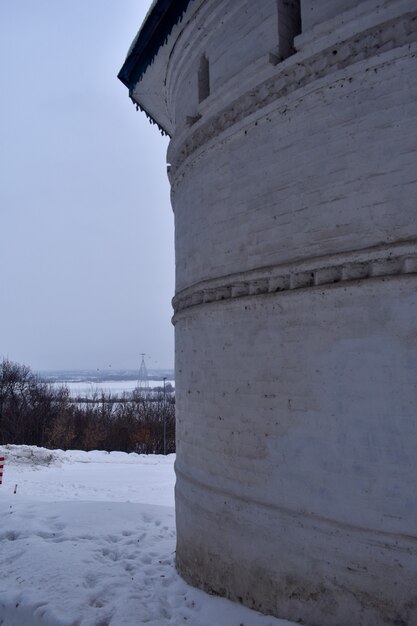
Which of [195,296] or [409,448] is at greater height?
[195,296]

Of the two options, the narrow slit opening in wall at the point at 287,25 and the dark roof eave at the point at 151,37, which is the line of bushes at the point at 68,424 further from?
the narrow slit opening in wall at the point at 287,25

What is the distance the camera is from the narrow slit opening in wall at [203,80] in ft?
20.7

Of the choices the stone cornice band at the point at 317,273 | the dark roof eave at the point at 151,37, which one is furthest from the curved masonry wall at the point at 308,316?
the dark roof eave at the point at 151,37

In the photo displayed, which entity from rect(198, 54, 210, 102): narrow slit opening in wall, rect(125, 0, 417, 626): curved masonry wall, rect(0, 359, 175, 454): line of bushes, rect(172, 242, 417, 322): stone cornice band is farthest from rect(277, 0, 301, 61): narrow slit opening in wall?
rect(0, 359, 175, 454): line of bushes

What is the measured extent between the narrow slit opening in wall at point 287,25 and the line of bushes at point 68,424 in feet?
111

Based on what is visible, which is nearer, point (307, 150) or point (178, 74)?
point (307, 150)

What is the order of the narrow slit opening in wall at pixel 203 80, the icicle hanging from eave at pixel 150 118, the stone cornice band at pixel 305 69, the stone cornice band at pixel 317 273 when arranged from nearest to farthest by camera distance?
1. the stone cornice band at pixel 317 273
2. the stone cornice band at pixel 305 69
3. the narrow slit opening in wall at pixel 203 80
4. the icicle hanging from eave at pixel 150 118

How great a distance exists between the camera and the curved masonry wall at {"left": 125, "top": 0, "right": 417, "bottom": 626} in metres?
3.83

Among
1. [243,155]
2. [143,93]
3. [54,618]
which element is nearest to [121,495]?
[54,618]

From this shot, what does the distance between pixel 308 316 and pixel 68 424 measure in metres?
40.8

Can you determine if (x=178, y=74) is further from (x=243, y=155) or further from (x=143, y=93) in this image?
(x=243, y=155)

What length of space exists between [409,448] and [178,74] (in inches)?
230

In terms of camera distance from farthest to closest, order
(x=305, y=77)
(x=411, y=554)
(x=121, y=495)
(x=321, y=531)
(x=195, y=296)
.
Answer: (x=121, y=495), (x=195, y=296), (x=305, y=77), (x=321, y=531), (x=411, y=554)

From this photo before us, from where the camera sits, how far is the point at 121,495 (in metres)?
14.8
